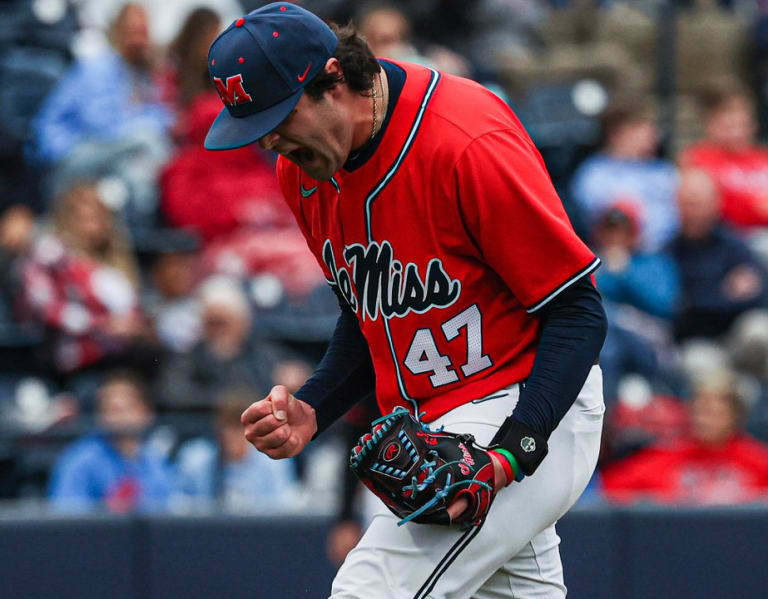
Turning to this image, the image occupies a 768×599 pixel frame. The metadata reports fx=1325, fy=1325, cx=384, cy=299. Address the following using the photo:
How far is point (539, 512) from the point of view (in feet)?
8.96

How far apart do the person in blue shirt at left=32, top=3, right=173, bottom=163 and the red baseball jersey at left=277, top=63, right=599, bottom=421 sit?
502cm

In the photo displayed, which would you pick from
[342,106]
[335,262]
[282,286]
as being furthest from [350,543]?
[342,106]

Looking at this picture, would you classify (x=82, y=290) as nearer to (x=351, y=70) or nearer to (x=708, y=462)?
(x=708, y=462)

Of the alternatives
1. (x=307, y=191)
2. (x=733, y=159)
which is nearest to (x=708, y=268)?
(x=733, y=159)

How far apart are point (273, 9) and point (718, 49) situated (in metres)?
6.84

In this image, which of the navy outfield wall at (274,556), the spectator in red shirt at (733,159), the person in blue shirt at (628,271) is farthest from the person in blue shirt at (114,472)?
the spectator in red shirt at (733,159)

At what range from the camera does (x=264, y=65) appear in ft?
8.43

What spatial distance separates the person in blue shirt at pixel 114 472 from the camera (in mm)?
5531

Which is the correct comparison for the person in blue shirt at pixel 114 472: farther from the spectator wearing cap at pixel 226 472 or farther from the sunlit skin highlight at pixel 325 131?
the sunlit skin highlight at pixel 325 131

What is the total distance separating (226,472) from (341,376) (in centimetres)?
255

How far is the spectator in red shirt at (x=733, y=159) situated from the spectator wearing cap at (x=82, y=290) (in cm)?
333

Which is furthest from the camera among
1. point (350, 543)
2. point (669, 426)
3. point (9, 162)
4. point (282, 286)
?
point (9, 162)

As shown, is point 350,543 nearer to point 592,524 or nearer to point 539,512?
point 592,524

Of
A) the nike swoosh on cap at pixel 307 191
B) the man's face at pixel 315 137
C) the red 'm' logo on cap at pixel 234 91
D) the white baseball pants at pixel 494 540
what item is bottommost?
the white baseball pants at pixel 494 540
